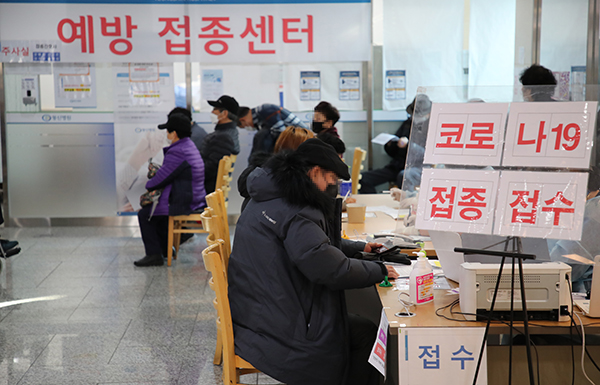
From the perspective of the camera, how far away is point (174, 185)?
4918 millimetres

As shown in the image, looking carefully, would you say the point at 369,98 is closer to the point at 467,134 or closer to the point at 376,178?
the point at 376,178

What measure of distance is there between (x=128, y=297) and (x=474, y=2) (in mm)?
4733

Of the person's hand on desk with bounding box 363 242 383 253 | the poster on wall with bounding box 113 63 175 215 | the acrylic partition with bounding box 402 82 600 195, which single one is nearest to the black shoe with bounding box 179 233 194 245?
the poster on wall with bounding box 113 63 175 215

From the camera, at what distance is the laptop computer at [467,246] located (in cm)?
176

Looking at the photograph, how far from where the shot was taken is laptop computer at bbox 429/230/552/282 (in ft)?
5.79

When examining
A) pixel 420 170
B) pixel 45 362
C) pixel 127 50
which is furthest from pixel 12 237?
pixel 420 170

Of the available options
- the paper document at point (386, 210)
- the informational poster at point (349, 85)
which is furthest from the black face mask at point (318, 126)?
the informational poster at point (349, 85)

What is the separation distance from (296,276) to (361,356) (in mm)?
429

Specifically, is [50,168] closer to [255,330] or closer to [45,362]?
[45,362]

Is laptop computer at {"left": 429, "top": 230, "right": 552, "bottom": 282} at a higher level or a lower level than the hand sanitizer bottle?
higher

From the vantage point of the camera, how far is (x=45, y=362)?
10.1ft

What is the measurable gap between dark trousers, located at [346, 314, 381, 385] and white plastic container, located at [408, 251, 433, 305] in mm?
390

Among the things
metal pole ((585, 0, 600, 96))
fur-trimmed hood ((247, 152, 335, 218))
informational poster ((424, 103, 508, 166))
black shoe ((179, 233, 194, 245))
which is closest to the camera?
informational poster ((424, 103, 508, 166))

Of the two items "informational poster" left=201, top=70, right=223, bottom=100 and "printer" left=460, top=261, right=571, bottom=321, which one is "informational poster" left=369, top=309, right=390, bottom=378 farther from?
"informational poster" left=201, top=70, right=223, bottom=100
